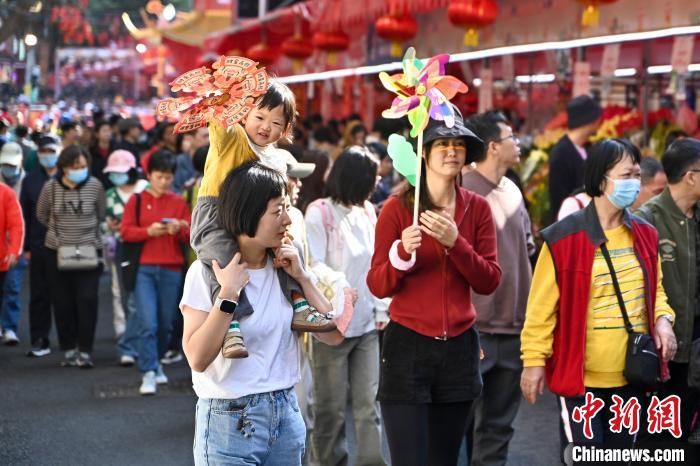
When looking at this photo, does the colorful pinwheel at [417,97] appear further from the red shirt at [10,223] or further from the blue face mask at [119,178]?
the blue face mask at [119,178]

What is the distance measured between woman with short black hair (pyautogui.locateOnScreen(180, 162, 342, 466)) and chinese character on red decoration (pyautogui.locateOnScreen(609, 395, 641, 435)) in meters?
1.70

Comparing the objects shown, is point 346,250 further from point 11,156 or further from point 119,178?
point 11,156

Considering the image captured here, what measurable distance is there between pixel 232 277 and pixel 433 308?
4.89ft

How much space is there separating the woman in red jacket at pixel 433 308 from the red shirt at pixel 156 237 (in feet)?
14.8

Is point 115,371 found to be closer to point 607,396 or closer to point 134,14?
point 607,396

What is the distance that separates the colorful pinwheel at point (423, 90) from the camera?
5.39 m

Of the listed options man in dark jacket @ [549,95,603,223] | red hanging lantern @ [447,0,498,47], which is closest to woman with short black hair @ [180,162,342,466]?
man in dark jacket @ [549,95,603,223]

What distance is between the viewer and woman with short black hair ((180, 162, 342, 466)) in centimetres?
428

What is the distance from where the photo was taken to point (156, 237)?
986 centimetres

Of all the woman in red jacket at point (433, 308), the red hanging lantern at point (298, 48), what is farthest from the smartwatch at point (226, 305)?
the red hanging lantern at point (298, 48)

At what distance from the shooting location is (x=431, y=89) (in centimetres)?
543

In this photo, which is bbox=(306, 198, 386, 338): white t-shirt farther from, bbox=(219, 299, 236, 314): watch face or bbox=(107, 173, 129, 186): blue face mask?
bbox=(107, 173, 129, 186): blue face mask

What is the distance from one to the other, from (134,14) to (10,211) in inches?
1546

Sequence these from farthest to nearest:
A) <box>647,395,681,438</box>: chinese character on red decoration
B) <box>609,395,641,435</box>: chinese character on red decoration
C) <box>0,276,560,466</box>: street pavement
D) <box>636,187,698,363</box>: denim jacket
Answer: <box>0,276,560,466</box>: street pavement, <box>636,187,698,363</box>: denim jacket, <box>647,395,681,438</box>: chinese character on red decoration, <box>609,395,641,435</box>: chinese character on red decoration
